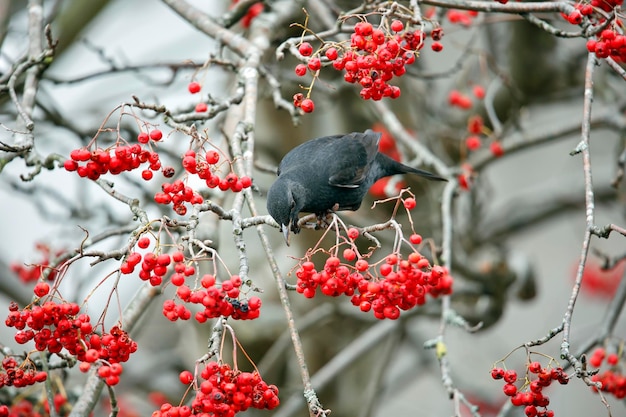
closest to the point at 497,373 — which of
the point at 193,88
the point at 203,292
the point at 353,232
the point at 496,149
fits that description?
the point at 353,232

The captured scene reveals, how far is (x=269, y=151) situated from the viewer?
5648mm

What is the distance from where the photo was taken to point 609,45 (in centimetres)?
273

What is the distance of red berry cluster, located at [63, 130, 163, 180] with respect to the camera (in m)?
2.50

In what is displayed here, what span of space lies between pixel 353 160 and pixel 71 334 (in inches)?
76.4

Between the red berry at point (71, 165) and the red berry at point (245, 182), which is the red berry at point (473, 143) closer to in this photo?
the red berry at point (245, 182)

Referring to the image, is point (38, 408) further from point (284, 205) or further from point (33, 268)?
point (284, 205)

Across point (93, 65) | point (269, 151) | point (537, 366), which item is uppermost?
point (93, 65)

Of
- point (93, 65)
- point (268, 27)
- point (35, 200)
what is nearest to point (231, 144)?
point (268, 27)

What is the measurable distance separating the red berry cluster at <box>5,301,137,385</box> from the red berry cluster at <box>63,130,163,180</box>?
1.60ft

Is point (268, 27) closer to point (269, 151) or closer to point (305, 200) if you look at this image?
point (305, 200)

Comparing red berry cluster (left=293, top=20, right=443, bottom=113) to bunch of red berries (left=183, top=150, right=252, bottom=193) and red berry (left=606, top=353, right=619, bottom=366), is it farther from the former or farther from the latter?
red berry (left=606, top=353, right=619, bottom=366)

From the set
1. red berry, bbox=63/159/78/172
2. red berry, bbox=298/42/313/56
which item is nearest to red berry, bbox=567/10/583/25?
red berry, bbox=298/42/313/56

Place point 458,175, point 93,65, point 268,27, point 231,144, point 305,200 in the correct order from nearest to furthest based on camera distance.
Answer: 1. point 231,144
2. point 305,200
3. point 268,27
4. point 458,175
5. point 93,65

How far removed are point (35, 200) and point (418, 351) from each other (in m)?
3.14
